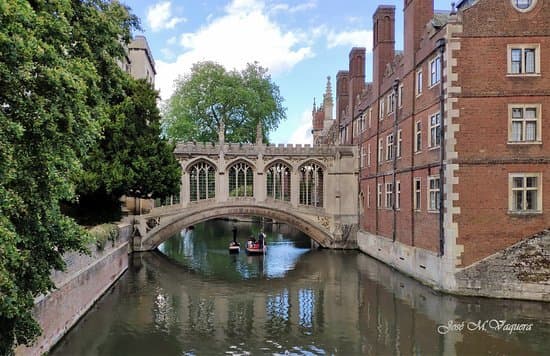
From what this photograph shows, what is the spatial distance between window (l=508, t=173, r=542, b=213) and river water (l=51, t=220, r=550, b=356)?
9.99 feet

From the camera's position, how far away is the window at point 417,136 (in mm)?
19047

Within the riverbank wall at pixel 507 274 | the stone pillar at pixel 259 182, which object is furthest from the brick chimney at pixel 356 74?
the riverbank wall at pixel 507 274

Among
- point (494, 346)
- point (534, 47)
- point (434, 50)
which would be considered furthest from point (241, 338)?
point (534, 47)

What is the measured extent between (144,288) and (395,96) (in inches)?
532

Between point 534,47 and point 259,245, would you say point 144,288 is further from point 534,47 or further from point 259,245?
point 534,47

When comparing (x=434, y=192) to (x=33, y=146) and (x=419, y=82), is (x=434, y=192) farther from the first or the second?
(x=33, y=146)

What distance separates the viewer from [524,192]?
51.9ft

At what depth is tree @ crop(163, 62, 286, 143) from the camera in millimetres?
38500

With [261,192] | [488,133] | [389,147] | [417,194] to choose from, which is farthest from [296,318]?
[261,192]

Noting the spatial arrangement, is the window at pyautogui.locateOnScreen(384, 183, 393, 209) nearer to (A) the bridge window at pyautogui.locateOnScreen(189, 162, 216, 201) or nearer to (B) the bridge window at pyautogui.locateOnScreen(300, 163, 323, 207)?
(B) the bridge window at pyautogui.locateOnScreen(300, 163, 323, 207)

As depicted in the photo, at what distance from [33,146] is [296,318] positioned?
363 inches

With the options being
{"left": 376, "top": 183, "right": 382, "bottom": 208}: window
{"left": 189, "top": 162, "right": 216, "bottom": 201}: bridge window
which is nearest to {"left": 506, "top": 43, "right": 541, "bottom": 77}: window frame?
{"left": 376, "top": 183, "right": 382, "bottom": 208}: window

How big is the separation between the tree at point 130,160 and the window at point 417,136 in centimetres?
1085

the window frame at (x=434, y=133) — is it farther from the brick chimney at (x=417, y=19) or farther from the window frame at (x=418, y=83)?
the brick chimney at (x=417, y=19)
